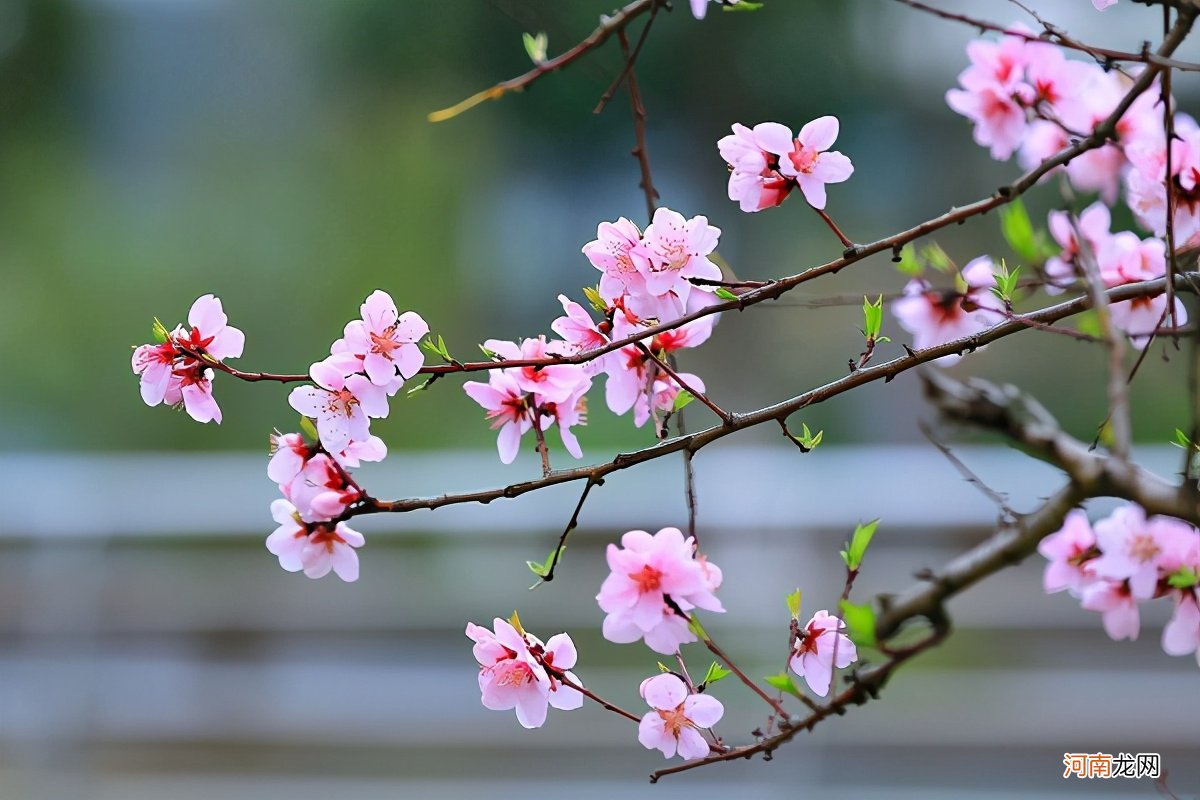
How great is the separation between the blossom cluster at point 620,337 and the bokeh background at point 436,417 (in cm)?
168

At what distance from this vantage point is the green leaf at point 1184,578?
18.8 inches

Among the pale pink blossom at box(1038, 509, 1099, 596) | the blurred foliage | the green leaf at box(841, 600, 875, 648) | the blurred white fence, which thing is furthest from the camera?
the blurred foliage

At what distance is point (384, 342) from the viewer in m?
0.45

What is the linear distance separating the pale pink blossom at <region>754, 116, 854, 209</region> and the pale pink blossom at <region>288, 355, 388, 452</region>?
0.19 metres

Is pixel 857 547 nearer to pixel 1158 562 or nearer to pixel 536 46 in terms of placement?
pixel 1158 562

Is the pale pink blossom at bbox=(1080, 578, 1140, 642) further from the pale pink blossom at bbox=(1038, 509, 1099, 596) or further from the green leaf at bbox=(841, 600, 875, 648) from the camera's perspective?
the green leaf at bbox=(841, 600, 875, 648)

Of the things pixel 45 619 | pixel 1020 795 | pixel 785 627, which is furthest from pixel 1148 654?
pixel 45 619

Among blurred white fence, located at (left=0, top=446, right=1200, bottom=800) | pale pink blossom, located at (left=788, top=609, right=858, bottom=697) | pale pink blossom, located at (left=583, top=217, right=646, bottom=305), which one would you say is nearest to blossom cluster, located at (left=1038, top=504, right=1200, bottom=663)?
pale pink blossom, located at (left=788, top=609, right=858, bottom=697)

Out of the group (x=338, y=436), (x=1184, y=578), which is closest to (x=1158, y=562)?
(x=1184, y=578)

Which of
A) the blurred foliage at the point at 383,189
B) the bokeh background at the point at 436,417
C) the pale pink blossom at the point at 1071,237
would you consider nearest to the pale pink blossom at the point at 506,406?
the pale pink blossom at the point at 1071,237

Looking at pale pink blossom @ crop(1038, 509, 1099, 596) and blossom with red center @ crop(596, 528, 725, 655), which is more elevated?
pale pink blossom @ crop(1038, 509, 1099, 596)

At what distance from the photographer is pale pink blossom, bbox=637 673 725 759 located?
469mm

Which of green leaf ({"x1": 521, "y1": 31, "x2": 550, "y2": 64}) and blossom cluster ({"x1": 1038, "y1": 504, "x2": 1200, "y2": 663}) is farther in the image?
green leaf ({"x1": 521, "y1": 31, "x2": 550, "y2": 64})

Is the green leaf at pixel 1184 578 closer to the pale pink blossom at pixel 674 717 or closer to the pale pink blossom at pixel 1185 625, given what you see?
the pale pink blossom at pixel 1185 625
